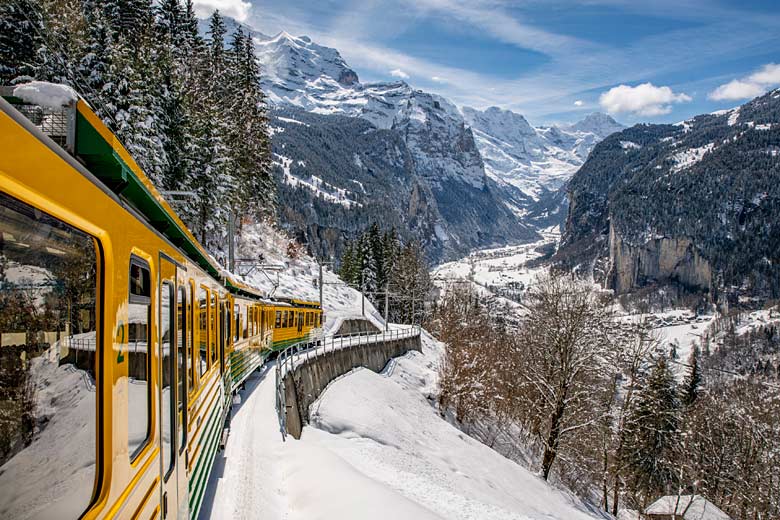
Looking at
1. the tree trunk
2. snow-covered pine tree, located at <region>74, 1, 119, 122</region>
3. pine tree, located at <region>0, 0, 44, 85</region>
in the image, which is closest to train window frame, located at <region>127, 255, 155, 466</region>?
pine tree, located at <region>0, 0, 44, 85</region>

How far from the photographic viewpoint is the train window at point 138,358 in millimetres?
2832

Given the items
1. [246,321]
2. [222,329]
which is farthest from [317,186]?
[222,329]

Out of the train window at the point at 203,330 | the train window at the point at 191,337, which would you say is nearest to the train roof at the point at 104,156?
the train window at the point at 191,337

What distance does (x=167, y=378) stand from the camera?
396 centimetres

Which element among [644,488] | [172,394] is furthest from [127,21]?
[644,488]

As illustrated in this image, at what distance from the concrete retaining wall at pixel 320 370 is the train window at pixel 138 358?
10.5 metres

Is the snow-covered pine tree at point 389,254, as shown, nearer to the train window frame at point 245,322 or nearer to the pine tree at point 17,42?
the pine tree at point 17,42

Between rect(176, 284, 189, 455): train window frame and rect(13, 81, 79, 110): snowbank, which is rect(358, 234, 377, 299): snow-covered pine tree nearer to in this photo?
rect(176, 284, 189, 455): train window frame

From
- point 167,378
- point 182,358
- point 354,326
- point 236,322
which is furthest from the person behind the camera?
point 354,326

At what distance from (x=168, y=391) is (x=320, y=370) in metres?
19.6

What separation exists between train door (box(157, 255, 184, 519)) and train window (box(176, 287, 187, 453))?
0.17 meters

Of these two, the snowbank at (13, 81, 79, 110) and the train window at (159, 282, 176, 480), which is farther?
the train window at (159, 282, 176, 480)

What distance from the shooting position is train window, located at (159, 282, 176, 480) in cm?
376

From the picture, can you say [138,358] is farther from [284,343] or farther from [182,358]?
[284,343]
